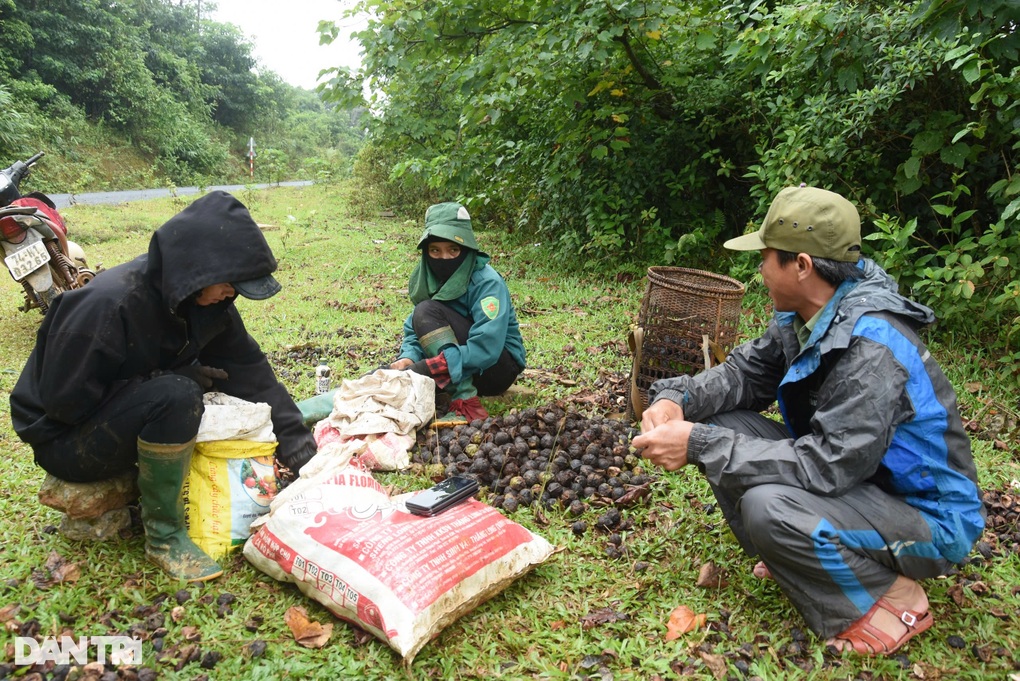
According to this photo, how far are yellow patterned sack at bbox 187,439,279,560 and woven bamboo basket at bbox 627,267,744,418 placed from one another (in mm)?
2244

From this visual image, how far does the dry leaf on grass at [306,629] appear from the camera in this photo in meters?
2.34

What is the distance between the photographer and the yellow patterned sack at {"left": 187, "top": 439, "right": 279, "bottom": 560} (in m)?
2.74

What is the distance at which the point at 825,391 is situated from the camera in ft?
7.38

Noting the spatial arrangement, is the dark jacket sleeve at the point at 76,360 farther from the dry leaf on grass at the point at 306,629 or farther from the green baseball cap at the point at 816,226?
the green baseball cap at the point at 816,226

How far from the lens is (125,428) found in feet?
8.16

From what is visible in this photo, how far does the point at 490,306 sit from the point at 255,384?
57.7 inches

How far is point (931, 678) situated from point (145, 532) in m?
3.00

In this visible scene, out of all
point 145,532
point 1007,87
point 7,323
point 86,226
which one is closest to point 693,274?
point 1007,87

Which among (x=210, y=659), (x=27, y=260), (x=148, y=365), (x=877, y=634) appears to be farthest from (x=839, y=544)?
(x=27, y=260)

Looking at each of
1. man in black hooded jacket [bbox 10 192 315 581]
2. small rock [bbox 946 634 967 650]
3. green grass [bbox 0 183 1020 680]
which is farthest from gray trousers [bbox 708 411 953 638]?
man in black hooded jacket [bbox 10 192 315 581]

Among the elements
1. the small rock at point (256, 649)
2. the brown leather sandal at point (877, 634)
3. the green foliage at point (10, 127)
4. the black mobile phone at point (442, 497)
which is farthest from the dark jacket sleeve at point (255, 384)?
the green foliage at point (10, 127)

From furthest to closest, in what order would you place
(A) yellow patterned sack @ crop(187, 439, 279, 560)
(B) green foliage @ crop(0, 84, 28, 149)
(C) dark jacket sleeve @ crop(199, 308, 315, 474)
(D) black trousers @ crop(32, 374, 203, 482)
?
(B) green foliage @ crop(0, 84, 28, 149), (C) dark jacket sleeve @ crop(199, 308, 315, 474), (A) yellow patterned sack @ crop(187, 439, 279, 560), (D) black trousers @ crop(32, 374, 203, 482)

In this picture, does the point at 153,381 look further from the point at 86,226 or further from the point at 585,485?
the point at 86,226

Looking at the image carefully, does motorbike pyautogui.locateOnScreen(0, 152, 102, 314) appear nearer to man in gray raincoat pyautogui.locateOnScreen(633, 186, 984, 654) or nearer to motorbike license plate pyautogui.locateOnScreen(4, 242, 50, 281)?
motorbike license plate pyautogui.locateOnScreen(4, 242, 50, 281)
